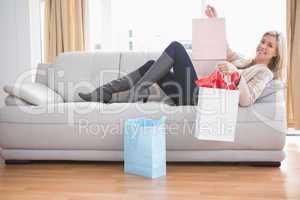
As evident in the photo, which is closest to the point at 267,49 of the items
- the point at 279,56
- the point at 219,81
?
the point at 279,56

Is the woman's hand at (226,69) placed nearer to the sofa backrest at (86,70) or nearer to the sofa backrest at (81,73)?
the sofa backrest at (86,70)

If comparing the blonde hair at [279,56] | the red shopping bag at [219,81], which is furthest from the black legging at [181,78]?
the blonde hair at [279,56]

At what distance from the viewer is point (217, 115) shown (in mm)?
2453

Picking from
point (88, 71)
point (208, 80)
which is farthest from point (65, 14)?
point (208, 80)

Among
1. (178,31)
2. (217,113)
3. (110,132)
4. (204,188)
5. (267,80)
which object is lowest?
(204,188)

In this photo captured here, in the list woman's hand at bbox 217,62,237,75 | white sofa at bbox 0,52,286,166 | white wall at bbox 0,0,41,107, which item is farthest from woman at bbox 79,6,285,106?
white wall at bbox 0,0,41,107

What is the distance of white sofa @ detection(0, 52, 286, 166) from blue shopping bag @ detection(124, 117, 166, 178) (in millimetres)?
206

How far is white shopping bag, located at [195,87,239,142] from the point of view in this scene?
7.97 ft

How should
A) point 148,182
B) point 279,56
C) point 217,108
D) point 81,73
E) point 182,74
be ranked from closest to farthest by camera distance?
point 148,182, point 217,108, point 279,56, point 182,74, point 81,73

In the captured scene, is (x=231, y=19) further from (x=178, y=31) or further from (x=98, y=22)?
(x=98, y=22)

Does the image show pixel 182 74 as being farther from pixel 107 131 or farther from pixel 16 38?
pixel 16 38

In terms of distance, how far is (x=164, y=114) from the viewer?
2674mm

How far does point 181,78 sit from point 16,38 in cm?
217

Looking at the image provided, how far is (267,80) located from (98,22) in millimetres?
2450
